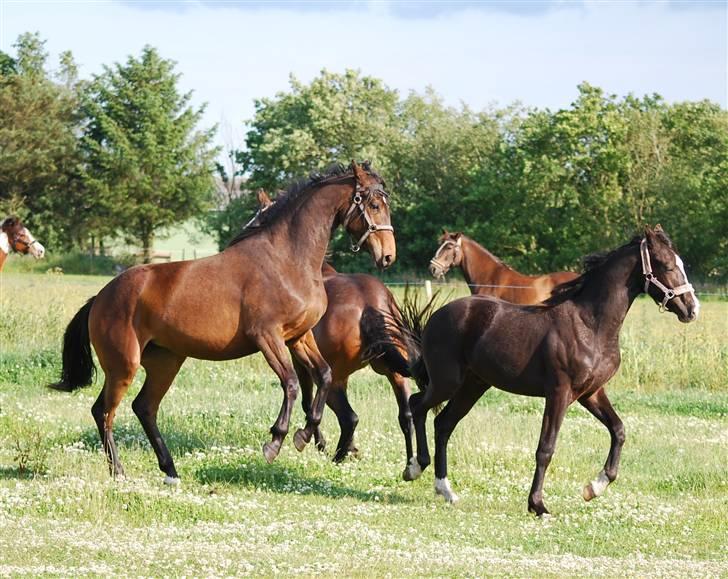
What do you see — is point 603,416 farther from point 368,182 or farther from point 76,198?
point 76,198

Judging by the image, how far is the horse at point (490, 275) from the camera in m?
18.6

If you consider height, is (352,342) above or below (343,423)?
above

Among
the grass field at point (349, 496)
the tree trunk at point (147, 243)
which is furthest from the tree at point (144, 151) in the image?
the grass field at point (349, 496)

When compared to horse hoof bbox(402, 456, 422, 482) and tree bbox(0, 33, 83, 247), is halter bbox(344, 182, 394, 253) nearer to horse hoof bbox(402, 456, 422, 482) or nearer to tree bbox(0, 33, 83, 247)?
horse hoof bbox(402, 456, 422, 482)

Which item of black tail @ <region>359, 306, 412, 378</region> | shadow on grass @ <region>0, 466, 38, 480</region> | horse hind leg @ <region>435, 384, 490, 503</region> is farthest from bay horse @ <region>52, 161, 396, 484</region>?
black tail @ <region>359, 306, 412, 378</region>

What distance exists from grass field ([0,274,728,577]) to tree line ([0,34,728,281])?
30.0 m

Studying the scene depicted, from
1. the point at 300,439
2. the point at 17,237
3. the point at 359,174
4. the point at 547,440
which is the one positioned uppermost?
the point at 359,174

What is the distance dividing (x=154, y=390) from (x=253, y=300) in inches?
54.4

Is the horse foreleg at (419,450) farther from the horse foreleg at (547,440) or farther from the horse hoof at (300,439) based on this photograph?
the horse foreleg at (547,440)

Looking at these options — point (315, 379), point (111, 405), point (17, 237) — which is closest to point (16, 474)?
point (111, 405)

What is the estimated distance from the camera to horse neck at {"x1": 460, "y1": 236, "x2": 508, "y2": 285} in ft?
62.6

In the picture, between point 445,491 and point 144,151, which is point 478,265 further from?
point 144,151

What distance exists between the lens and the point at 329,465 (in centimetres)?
1066

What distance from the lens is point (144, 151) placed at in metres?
62.9
